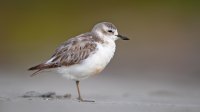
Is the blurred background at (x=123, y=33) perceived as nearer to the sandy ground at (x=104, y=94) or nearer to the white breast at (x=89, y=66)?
the sandy ground at (x=104, y=94)

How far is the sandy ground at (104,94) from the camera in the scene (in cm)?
1017

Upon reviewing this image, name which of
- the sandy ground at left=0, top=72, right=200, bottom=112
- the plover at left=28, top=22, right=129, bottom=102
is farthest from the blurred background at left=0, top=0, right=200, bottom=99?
the plover at left=28, top=22, right=129, bottom=102

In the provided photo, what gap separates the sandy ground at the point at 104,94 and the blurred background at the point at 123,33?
22 centimetres

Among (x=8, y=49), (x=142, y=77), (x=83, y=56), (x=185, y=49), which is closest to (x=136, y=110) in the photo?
(x=83, y=56)

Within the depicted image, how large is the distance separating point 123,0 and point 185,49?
5.37 metres

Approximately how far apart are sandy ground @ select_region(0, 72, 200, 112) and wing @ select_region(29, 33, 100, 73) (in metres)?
0.56

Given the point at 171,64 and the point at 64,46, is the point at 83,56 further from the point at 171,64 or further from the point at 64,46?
the point at 171,64

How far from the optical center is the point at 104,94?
13.3 metres

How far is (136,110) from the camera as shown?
1012 centimetres

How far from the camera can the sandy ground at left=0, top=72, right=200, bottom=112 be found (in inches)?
400

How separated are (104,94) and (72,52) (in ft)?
5.09

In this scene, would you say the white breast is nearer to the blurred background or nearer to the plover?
the plover

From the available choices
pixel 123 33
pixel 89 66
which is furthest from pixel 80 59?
pixel 123 33

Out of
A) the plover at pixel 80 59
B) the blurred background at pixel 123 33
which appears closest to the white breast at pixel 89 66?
the plover at pixel 80 59
